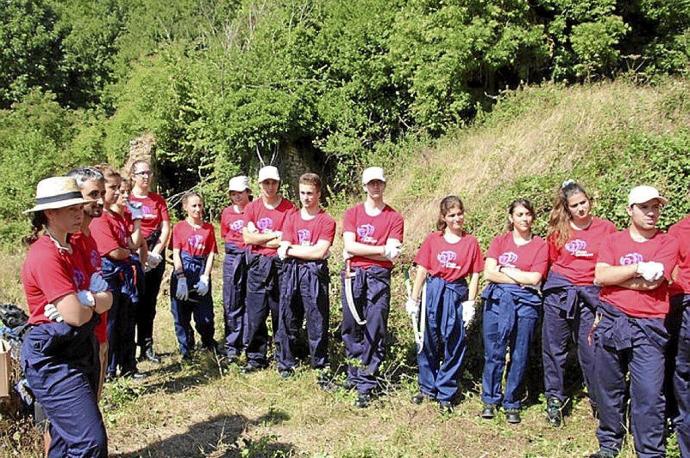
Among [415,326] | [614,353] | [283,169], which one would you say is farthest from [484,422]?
[283,169]

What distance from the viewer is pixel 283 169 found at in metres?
14.3

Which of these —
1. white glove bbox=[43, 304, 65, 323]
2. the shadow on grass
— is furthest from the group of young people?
the shadow on grass

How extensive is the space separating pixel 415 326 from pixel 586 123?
4.74 m

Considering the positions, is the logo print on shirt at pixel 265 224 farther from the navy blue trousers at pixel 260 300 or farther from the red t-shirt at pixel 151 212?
the red t-shirt at pixel 151 212

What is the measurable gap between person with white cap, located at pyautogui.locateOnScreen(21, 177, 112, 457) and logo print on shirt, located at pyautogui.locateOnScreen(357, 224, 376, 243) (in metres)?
2.58

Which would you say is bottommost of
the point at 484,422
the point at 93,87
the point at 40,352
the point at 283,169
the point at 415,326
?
the point at 484,422

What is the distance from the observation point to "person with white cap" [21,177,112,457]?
324 centimetres

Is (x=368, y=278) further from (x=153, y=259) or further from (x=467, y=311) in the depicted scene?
(x=153, y=259)

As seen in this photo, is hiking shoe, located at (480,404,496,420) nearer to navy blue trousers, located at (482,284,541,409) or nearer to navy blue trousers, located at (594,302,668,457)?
navy blue trousers, located at (482,284,541,409)

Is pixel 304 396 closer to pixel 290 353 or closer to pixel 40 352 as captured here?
pixel 290 353

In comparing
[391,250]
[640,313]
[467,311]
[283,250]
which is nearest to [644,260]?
[640,313]

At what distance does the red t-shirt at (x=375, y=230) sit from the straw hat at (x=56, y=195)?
260cm

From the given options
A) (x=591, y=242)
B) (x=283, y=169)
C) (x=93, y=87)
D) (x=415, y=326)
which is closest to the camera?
(x=591, y=242)

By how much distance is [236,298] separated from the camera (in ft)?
21.6
